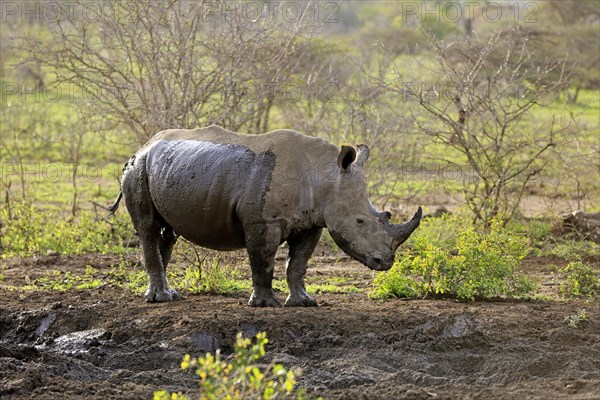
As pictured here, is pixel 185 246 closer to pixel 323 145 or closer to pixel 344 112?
pixel 323 145

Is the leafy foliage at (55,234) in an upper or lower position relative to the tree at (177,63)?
lower

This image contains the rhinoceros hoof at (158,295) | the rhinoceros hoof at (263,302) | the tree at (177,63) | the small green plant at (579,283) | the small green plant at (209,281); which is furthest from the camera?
the tree at (177,63)

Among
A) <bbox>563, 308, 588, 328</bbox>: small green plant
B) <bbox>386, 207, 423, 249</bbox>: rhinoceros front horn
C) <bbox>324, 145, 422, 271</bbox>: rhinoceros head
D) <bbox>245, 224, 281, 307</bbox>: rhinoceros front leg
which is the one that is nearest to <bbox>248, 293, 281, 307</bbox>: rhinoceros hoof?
<bbox>245, 224, 281, 307</bbox>: rhinoceros front leg

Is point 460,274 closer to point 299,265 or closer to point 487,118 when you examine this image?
point 299,265

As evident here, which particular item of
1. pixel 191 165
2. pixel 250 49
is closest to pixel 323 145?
pixel 191 165

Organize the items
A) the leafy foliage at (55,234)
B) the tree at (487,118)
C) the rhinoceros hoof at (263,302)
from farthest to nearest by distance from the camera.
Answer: the tree at (487,118), the leafy foliage at (55,234), the rhinoceros hoof at (263,302)

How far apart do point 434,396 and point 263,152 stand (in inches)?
123

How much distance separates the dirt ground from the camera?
7273 millimetres

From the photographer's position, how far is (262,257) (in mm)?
9266

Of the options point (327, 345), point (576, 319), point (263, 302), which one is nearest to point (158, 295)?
point (263, 302)

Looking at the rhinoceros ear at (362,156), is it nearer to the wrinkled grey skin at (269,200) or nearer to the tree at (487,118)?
the wrinkled grey skin at (269,200)

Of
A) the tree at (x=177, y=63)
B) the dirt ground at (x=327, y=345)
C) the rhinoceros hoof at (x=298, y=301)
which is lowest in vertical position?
the dirt ground at (x=327, y=345)

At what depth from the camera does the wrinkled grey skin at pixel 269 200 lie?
9.16 m

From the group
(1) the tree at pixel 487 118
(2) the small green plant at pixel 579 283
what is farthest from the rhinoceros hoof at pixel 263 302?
(1) the tree at pixel 487 118
